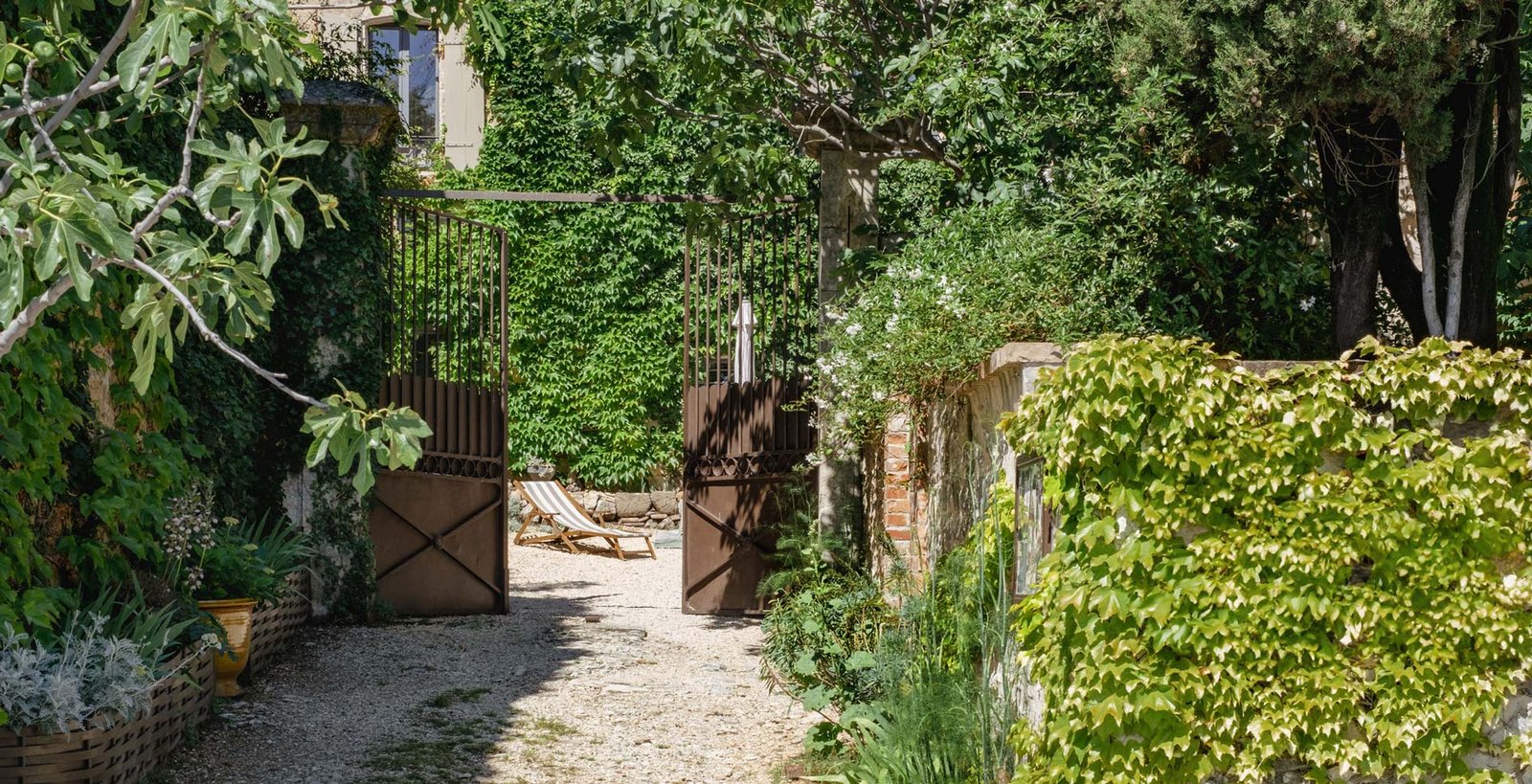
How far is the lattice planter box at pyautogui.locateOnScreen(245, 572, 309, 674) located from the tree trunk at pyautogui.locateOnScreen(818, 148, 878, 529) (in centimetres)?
304

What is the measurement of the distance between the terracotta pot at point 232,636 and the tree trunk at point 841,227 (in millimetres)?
3357

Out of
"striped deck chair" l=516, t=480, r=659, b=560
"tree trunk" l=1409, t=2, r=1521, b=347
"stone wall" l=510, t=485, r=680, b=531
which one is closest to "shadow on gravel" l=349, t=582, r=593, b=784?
"striped deck chair" l=516, t=480, r=659, b=560

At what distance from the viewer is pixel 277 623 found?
22.0ft

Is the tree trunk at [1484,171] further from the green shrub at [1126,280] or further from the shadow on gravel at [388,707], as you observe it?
the shadow on gravel at [388,707]

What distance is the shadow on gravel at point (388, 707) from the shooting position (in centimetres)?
510

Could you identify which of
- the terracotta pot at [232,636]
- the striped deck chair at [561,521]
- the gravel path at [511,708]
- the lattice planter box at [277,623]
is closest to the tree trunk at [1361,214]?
the gravel path at [511,708]

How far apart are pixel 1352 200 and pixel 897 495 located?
2735 millimetres

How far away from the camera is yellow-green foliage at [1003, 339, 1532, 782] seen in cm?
352

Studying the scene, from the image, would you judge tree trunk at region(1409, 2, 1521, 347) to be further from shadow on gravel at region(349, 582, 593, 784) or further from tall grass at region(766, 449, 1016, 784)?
shadow on gravel at region(349, 582, 593, 784)

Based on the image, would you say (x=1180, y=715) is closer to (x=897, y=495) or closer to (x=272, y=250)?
(x=272, y=250)

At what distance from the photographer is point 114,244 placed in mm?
2689

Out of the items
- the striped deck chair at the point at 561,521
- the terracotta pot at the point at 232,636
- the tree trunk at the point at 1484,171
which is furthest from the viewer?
the striped deck chair at the point at 561,521

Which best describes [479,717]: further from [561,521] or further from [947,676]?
[561,521]

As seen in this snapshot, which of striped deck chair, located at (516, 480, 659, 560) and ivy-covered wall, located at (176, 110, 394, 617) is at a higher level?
ivy-covered wall, located at (176, 110, 394, 617)
